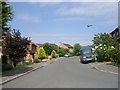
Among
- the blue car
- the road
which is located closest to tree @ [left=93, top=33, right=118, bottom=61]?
the blue car

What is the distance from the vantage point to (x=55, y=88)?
26.1 feet

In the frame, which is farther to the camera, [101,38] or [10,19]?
[101,38]

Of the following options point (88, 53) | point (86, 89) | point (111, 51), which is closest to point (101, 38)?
point (88, 53)

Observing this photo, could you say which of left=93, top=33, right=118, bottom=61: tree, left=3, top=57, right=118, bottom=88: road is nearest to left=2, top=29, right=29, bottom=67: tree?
left=3, top=57, right=118, bottom=88: road

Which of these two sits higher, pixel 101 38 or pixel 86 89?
pixel 101 38

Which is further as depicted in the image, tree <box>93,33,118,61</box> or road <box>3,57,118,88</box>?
tree <box>93,33,118,61</box>

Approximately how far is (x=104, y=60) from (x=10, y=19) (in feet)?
58.3

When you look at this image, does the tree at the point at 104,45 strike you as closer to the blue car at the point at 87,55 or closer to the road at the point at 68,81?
the blue car at the point at 87,55

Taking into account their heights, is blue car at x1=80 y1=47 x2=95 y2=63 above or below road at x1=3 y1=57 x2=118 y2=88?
above

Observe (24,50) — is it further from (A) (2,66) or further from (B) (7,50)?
(A) (2,66)

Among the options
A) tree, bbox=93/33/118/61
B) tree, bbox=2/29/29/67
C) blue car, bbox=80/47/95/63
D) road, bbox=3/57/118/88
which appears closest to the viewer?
road, bbox=3/57/118/88

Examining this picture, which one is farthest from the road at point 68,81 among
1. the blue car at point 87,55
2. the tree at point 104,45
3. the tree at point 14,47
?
the blue car at point 87,55

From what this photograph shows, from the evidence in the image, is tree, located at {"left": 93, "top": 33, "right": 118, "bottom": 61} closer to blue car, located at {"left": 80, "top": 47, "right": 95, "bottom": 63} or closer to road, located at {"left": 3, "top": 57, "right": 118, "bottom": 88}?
blue car, located at {"left": 80, "top": 47, "right": 95, "bottom": 63}

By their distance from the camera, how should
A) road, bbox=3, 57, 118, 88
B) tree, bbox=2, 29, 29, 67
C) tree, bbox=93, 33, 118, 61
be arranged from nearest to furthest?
road, bbox=3, 57, 118, 88
tree, bbox=2, 29, 29, 67
tree, bbox=93, 33, 118, 61
